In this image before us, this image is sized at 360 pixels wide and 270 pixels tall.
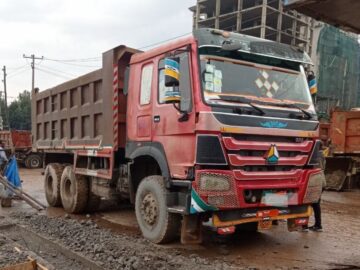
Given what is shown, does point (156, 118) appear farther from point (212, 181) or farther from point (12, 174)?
point (12, 174)

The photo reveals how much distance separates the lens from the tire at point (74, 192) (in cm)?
865

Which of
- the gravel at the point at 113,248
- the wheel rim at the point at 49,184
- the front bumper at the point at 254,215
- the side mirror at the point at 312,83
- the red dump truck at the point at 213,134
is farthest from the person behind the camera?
the wheel rim at the point at 49,184

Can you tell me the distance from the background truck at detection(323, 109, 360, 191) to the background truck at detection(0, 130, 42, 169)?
657 inches

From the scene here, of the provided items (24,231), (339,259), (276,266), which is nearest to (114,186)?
(24,231)

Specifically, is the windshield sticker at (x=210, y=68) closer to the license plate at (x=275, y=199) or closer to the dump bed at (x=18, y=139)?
the license plate at (x=275, y=199)

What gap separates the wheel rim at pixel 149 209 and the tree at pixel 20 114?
56315 millimetres

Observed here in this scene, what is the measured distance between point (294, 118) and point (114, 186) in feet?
11.0

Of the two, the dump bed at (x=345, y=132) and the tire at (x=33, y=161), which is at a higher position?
the dump bed at (x=345, y=132)

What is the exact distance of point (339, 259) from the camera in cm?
575

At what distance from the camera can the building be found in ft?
160

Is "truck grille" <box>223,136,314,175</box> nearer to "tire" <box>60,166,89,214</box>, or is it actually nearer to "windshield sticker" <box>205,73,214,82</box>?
"windshield sticker" <box>205,73,214,82</box>

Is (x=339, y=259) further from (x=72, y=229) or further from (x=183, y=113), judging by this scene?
(x=72, y=229)

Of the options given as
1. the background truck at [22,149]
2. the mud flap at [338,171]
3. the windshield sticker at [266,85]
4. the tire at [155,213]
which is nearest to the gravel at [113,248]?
the tire at [155,213]

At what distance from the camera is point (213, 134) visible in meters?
5.21
